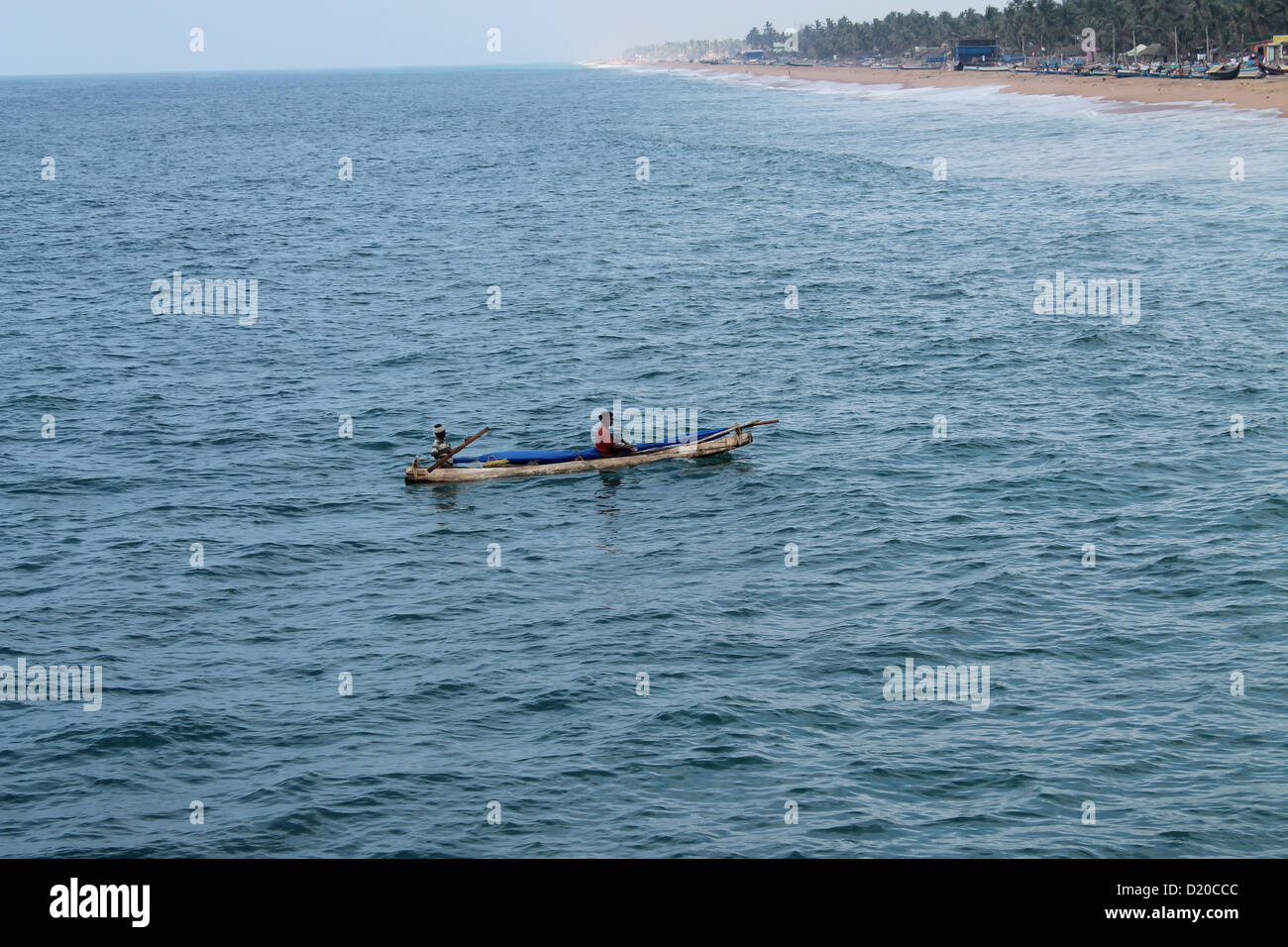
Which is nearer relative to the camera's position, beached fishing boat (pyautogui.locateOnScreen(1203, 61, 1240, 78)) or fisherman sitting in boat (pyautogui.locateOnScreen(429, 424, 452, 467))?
fisherman sitting in boat (pyautogui.locateOnScreen(429, 424, 452, 467))

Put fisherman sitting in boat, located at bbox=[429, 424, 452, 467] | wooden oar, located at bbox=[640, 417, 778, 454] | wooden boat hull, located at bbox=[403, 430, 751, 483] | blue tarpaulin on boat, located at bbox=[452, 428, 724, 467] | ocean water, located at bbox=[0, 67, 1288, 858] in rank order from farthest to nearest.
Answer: wooden oar, located at bbox=[640, 417, 778, 454] < blue tarpaulin on boat, located at bbox=[452, 428, 724, 467] < wooden boat hull, located at bbox=[403, 430, 751, 483] < fisherman sitting in boat, located at bbox=[429, 424, 452, 467] < ocean water, located at bbox=[0, 67, 1288, 858]

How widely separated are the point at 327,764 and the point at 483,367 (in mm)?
32320

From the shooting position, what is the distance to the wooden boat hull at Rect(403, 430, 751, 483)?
128 ft

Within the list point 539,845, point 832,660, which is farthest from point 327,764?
point 832,660

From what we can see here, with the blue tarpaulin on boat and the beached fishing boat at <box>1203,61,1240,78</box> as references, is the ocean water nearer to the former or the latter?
the blue tarpaulin on boat

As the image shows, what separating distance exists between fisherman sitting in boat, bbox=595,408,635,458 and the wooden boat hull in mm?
227

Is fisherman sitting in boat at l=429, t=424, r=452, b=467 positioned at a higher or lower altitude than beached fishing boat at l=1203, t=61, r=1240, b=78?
lower

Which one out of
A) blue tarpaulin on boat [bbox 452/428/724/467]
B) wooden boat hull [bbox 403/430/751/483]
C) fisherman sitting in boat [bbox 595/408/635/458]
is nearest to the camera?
wooden boat hull [bbox 403/430/751/483]

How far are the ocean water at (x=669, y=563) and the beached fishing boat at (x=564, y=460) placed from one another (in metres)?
0.63

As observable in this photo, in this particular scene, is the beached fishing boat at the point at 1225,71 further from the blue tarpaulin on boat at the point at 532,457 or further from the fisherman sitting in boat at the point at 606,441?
the fisherman sitting in boat at the point at 606,441

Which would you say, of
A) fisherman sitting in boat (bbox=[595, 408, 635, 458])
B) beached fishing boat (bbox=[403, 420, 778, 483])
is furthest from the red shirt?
beached fishing boat (bbox=[403, 420, 778, 483])

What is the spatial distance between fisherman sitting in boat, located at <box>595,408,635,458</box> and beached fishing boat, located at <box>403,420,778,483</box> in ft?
0.56

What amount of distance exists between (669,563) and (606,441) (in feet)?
24.9

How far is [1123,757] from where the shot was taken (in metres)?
23.0
